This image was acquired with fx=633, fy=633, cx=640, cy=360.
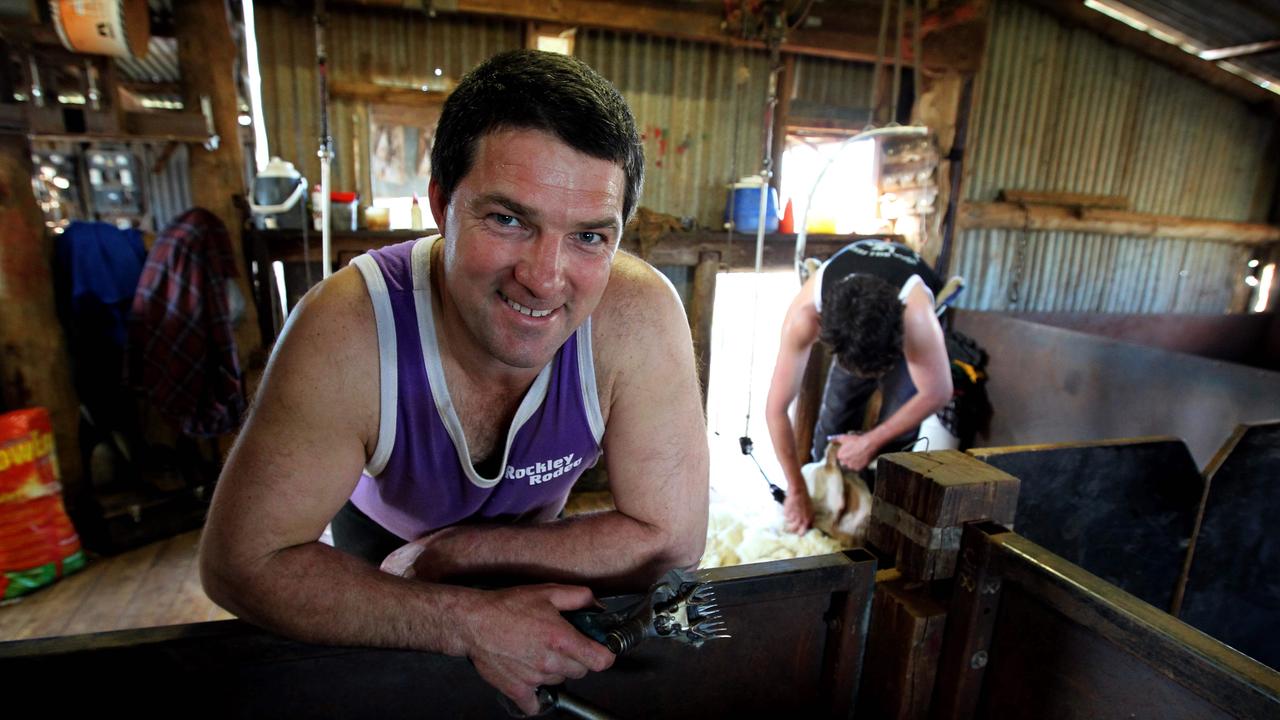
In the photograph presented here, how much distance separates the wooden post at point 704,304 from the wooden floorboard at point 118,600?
12.0 ft

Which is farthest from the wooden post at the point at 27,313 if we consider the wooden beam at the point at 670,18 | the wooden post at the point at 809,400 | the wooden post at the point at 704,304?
the wooden post at the point at 809,400

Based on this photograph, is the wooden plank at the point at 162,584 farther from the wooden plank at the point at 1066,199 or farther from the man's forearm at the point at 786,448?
the wooden plank at the point at 1066,199

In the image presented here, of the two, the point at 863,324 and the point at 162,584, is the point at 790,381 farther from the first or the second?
the point at 162,584

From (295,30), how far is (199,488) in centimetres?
333

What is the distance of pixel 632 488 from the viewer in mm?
1507

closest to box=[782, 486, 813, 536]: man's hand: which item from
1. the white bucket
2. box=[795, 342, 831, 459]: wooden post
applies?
box=[795, 342, 831, 459]: wooden post

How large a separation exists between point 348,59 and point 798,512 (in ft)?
14.6

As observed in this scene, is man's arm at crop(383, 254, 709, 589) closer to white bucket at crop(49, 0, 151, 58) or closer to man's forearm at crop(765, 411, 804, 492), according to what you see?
man's forearm at crop(765, 411, 804, 492)

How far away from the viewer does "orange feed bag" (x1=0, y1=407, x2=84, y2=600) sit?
344cm

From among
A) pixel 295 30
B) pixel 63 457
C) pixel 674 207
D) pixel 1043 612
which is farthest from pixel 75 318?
pixel 1043 612

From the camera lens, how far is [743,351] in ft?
23.3

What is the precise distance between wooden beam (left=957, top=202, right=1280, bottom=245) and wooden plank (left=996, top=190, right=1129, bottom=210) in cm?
7

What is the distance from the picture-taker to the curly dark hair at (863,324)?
328 centimetres

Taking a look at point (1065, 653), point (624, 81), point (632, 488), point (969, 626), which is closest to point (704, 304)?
point (624, 81)
